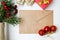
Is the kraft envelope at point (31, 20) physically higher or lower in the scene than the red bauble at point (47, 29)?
higher

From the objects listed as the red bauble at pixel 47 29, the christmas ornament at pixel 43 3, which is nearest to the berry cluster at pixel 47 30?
the red bauble at pixel 47 29

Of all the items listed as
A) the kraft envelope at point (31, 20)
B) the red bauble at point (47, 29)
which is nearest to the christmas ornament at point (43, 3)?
the kraft envelope at point (31, 20)

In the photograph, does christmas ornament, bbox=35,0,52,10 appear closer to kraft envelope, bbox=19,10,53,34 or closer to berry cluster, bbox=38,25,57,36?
kraft envelope, bbox=19,10,53,34

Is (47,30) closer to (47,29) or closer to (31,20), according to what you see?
(47,29)

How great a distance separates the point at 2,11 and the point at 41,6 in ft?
1.12

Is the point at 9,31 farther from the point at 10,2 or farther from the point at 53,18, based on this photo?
the point at 53,18

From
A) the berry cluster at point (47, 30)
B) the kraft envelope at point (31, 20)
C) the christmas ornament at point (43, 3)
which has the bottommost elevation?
the berry cluster at point (47, 30)

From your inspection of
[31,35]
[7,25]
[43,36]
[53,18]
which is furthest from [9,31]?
[53,18]

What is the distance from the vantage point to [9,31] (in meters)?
1.39

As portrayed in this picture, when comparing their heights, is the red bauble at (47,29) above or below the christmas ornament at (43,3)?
below

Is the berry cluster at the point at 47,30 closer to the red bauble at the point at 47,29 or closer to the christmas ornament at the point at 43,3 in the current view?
the red bauble at the point at 47,29

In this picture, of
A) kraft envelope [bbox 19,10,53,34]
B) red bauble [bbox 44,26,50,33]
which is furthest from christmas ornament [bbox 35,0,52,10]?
red bauble [bbox 44,26,50,33]

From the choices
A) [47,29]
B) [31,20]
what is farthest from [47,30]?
[31,20]

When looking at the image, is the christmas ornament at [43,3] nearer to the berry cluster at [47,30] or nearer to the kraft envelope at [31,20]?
the kraft envelope at [31,20]
